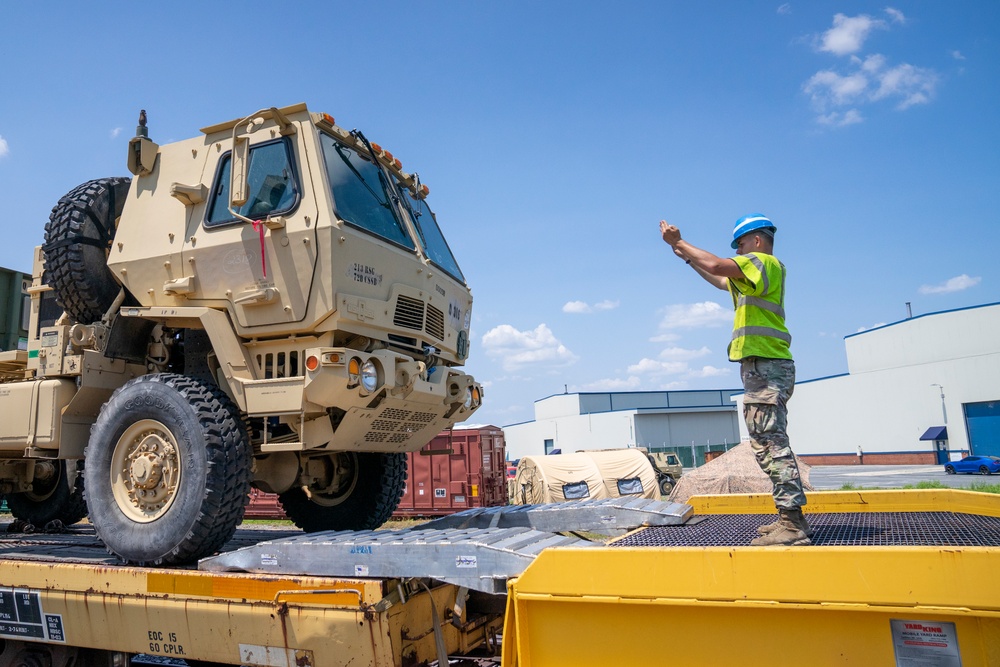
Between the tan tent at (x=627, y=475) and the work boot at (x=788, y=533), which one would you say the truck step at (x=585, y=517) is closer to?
the work boot at (x=788, y=533)

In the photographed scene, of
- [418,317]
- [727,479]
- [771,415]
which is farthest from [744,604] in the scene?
[727,479]

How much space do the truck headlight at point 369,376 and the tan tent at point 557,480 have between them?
16.4 metres

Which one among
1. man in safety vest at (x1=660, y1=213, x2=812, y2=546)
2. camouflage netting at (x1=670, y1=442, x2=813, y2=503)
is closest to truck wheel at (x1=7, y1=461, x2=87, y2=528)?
man in safety vest at (x1=660, y1=213, x2=812, y2=546)

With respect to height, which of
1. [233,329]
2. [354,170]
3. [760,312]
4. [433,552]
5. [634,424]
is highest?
[354,170]

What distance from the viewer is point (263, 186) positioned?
504 cm

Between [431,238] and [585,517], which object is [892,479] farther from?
[431,238]

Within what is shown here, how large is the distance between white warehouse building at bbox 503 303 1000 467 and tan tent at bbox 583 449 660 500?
23163 mm

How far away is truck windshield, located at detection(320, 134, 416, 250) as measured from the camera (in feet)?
16.6

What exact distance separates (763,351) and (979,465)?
38.2 meters

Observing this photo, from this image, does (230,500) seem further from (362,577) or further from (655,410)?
(655,410)

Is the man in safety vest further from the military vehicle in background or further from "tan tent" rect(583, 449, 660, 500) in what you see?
the military vehicle in background

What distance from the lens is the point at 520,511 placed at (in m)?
5.60

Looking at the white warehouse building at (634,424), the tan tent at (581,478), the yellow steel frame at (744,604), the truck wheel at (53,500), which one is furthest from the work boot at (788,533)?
the white warehouse building at (634,424)

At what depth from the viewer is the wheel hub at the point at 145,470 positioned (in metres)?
4.74
